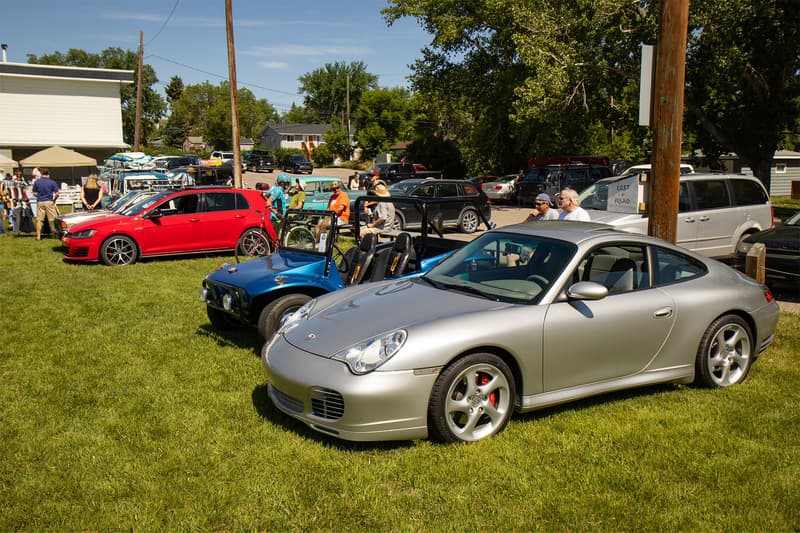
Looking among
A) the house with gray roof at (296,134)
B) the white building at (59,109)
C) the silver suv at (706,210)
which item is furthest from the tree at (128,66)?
the silver suv at (706,210)

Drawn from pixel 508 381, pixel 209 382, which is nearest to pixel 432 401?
pixel 508 381

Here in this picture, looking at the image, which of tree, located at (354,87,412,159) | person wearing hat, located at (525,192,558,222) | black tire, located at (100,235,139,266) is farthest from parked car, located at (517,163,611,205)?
tree, located at (354,87,412,159)

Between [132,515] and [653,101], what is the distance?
6.47 metres

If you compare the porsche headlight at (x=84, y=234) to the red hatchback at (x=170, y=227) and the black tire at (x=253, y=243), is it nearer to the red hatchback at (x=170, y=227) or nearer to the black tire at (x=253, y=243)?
the red hatchback at (x=170, y=227)

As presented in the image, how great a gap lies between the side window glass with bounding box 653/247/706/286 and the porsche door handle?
0.77 feet

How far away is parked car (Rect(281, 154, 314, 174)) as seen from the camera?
2117 inches

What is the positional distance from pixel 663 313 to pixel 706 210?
7257 mm

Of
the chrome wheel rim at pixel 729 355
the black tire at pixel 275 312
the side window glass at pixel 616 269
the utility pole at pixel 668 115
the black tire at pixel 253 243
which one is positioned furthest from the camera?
the black tire at pixel 253 243

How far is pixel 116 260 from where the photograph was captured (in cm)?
1345

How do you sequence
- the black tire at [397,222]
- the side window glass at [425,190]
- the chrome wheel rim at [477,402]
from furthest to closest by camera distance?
1. the side window glass at [425,190]
2. the black tire at [397,222]
3. the chrome wheel rim at [477,402]

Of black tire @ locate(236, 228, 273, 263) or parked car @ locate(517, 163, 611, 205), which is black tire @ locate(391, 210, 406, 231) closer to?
black tire @ locate(236, 228, 273, 263)

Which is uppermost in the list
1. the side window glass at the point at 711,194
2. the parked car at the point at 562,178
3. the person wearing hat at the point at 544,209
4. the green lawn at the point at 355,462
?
the parked car at the point at 562,178

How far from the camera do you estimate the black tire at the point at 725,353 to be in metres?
5.66

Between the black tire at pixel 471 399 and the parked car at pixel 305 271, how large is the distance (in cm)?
240
